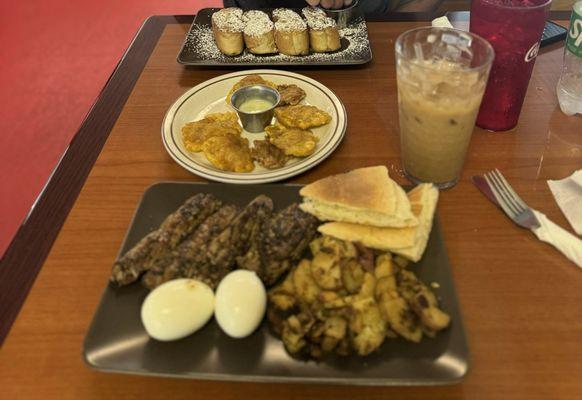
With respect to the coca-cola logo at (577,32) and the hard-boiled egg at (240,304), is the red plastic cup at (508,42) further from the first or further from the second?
the hard-boiled egg at (240,304)

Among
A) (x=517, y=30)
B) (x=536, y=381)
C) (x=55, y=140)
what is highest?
(x=517, y=30)

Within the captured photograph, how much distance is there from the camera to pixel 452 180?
1189mm

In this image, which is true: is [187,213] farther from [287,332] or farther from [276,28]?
[276,28]

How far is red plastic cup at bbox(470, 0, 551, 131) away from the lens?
1126 millimetres

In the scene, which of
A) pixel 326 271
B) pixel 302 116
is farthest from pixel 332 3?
pixel 326 271

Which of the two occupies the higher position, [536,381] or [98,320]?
[98,320]

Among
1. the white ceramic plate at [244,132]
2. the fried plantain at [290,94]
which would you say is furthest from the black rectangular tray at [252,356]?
the fried plantain at [290,94]

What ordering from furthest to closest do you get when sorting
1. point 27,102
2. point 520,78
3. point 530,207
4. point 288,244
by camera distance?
point 27,102 < point 520,78 < point 530,207 < point 288,244

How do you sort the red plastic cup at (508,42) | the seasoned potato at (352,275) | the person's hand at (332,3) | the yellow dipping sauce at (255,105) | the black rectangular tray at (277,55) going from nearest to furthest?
the seasoned potato at (352,275) → the red plastic cup at (508,42) → the yellow dipping sauce at (255,105) → the black rectangular tray at (277,55) → the person's hand at (332,3)

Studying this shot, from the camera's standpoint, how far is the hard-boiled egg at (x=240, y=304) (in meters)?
0.83

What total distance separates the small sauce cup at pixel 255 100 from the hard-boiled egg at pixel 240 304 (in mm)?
639

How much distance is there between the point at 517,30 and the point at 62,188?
1.21m

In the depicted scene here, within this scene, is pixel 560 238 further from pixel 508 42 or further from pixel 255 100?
pixel 255 100

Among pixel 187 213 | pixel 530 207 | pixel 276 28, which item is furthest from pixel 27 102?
pixel 530 207
